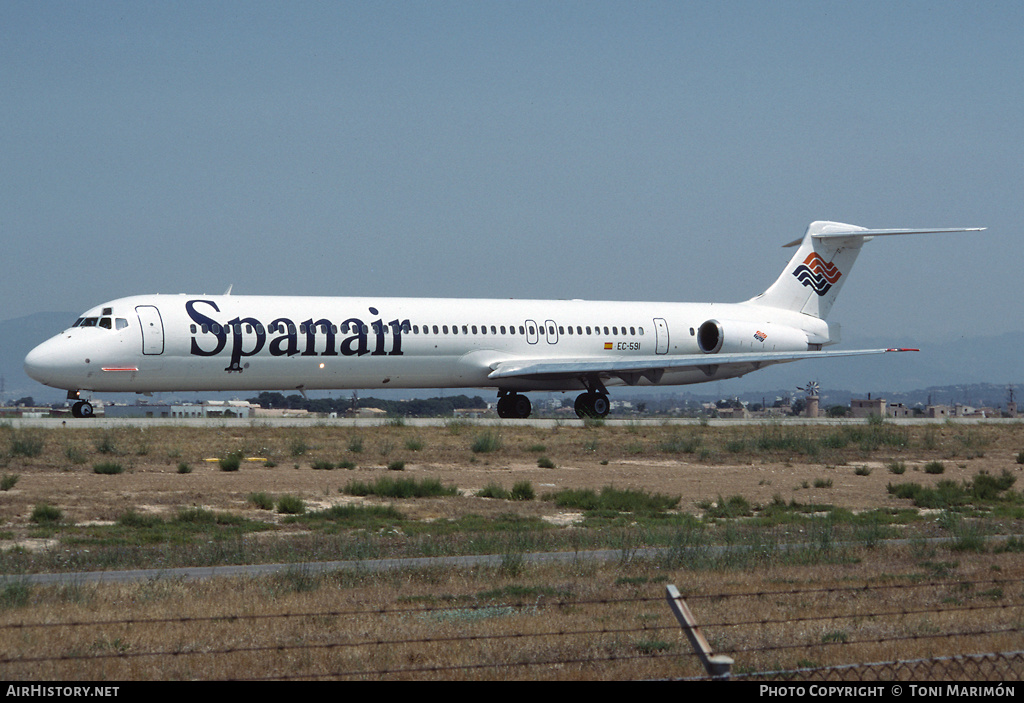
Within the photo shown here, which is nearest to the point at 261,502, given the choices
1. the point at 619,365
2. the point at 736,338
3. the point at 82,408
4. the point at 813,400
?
the point at 82,408

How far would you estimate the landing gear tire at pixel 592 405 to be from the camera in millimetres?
43688

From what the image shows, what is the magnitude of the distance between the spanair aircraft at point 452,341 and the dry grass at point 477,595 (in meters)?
6.93

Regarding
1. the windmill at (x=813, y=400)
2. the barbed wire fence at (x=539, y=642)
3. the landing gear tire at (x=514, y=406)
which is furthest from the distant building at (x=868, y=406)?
the barbed wire fence at (x=539, y=642)

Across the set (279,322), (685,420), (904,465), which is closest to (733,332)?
(685,420)

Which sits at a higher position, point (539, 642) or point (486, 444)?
point (486, 444)

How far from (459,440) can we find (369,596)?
21875 millimetres

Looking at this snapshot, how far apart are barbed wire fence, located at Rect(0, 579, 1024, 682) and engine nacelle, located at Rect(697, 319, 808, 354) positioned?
3384 centimetres

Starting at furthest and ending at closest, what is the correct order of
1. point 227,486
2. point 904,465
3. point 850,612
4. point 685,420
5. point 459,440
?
point 685,420 → point 459,440 → point 904,465 → point 227,486 → point 850,612

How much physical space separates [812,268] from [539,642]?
41.4m

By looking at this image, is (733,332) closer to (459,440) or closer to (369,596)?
(459,440)

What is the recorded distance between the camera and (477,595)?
12992 millimetres

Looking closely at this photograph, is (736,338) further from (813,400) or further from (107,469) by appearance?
(107,469)

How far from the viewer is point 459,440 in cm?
3462

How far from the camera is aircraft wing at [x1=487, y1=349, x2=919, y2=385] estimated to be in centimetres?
4128
